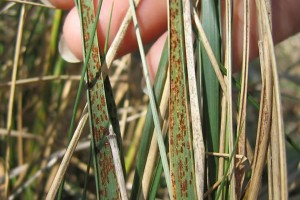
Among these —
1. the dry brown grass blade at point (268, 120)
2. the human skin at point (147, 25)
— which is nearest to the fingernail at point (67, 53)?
the human skin at point (147, 25)

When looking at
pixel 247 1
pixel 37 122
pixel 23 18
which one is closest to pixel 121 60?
pixel 37 122

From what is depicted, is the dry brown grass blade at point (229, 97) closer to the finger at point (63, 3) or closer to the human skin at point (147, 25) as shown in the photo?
the human skin at point (147, 25)

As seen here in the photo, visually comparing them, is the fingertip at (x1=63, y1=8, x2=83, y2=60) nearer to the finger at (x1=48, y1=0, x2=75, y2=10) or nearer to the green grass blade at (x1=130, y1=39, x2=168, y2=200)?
the finger at (x1=48, y1=0, x2=75, y2=10)

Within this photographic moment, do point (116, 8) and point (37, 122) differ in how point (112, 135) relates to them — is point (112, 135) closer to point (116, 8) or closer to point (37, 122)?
point (116, 8)

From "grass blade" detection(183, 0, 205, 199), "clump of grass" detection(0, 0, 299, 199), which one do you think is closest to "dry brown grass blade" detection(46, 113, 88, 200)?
"clump of grass" detection(0, 0, 299, 199)

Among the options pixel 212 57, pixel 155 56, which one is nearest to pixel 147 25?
pixel 155 56

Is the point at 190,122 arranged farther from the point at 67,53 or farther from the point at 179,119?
the point at 67,53
